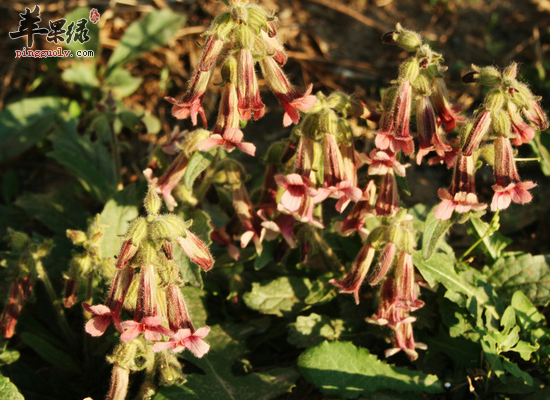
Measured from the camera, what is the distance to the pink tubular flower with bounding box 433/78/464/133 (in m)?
3.02

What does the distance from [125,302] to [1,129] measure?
3354 millimetres

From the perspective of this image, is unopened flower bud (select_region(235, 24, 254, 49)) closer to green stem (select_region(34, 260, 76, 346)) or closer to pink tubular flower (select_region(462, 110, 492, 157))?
pink tubular flower (select_region(462, 110, 492, 157))

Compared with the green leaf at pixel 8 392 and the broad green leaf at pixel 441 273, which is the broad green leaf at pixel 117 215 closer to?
the green leaf at pixel 8 392

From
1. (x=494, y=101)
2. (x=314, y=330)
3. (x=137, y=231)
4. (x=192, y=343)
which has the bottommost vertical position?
(x=314, y=330)

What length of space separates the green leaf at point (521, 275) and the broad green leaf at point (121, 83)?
12.8 ft

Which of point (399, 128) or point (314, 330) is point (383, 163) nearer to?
point (399, 128)

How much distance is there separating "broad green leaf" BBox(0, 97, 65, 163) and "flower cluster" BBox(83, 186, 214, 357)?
3.01m

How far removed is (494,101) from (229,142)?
140 cm

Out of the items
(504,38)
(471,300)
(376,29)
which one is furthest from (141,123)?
(504,38)

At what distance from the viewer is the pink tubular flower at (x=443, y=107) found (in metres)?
3.02

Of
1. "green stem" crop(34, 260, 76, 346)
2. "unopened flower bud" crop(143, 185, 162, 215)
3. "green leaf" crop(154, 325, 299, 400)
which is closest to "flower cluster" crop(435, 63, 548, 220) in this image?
"green leaf" crop(154, 325, 299, 400)

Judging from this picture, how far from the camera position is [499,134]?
9.33 feet

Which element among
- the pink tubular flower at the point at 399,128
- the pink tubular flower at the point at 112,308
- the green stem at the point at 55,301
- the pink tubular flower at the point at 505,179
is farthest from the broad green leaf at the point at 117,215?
the pink tubular flower at the point at 505,179

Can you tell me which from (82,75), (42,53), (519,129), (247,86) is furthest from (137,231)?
(42,53)
